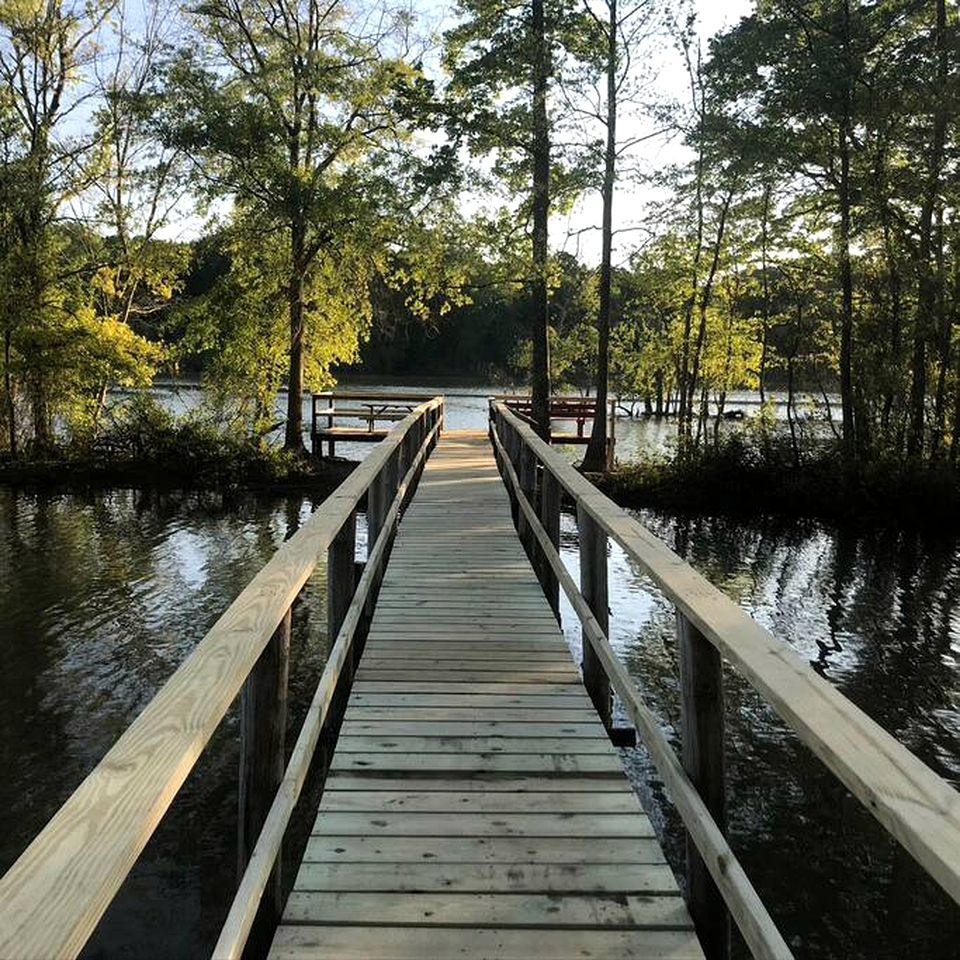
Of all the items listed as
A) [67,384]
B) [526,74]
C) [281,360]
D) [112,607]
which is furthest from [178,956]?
[281,360]

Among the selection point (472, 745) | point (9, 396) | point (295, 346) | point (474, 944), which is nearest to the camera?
point (474, 944)

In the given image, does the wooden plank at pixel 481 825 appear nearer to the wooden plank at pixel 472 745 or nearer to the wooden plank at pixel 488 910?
the wooden plank at pixel 488 910

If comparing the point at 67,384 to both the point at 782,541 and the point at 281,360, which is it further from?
the point at 782,541

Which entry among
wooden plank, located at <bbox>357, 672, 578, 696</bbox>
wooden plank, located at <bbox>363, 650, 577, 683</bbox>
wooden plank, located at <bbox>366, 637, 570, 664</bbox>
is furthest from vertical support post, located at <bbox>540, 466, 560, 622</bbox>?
wooden plank, located at <bbox>357, 672, 578, 696</bbox>

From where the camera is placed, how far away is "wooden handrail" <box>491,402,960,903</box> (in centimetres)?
119

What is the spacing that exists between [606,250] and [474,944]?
17904 millimetres

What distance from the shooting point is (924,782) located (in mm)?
1325

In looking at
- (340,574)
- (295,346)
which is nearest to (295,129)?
(295,346)

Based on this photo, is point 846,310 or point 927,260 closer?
point 927,260

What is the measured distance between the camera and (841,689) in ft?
22.9

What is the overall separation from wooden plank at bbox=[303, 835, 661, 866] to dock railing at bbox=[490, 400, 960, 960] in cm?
23

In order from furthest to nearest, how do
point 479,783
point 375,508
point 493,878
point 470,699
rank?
1. point 375,508
2. point 470,699
3. point 479,783
4. point 493,878

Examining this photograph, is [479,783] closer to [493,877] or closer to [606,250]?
[493,877]

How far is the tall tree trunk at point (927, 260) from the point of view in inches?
556
